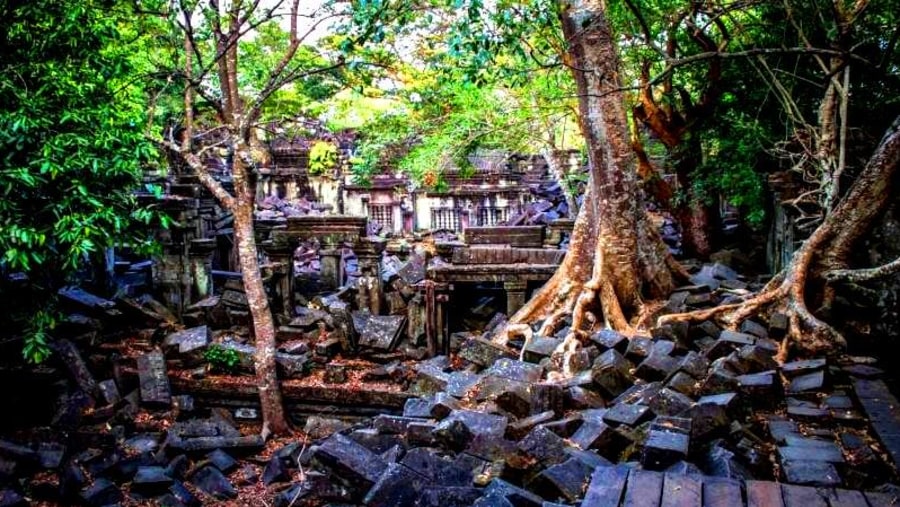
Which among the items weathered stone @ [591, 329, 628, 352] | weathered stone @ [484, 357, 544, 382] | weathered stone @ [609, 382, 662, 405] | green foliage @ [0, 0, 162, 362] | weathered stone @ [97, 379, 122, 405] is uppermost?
green foliage @ [0, 0, 162, 362]

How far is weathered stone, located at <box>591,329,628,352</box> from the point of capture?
7.82 meters

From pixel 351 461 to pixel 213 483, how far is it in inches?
113

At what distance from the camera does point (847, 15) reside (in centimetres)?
850

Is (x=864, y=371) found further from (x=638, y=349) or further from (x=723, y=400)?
(x=638, y=349)

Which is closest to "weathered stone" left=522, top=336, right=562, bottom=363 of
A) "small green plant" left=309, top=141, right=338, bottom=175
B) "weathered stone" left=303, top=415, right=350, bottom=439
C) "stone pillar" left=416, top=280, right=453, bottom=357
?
"weathered stone" left=303, top=415, right=350, bottom=439

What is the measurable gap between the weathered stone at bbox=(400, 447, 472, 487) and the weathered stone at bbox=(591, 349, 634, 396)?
2098 mm

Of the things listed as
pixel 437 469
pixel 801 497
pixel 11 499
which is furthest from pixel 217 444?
pixel 801 497

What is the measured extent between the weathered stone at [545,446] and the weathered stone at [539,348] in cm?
289

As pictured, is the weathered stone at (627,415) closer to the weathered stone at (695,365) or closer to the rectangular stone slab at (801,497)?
the weathered stone at (695,365)

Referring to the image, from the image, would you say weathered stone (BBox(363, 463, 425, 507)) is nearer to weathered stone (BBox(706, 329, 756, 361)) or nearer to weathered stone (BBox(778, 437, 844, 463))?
weathered stone (BBox(778, 437, 844, 463))

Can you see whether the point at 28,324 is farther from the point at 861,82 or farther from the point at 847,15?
the point at 861,82

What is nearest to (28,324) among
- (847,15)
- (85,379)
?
(85,379)

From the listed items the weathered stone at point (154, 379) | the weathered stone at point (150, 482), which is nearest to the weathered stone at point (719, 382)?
the weathered stone at point (150, 482)

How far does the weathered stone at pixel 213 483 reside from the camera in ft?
26.0
